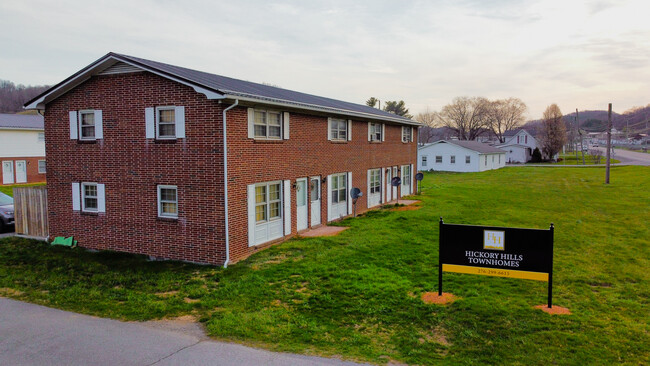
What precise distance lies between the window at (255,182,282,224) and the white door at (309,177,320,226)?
236 centimetres

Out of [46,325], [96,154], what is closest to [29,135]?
[96,154]

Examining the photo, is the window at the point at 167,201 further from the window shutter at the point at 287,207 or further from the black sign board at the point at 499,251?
the black sign board at the point at 499,251

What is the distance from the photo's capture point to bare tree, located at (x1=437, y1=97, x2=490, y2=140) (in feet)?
354

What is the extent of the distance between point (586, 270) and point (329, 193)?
10095 mm

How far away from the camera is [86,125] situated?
14844 mm

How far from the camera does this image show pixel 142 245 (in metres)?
13.9

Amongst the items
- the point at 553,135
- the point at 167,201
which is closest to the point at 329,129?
the point at 167,201

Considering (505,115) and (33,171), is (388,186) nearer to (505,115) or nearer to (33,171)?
(33,171)

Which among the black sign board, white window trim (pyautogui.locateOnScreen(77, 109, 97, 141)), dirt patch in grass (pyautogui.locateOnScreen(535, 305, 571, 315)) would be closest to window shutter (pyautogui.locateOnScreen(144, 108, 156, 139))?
white window trim (pyautogui.locateOnScreen(77, 109, 97, 141))

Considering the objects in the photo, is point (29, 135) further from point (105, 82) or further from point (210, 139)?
point (210, 139)

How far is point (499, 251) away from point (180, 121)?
922cm

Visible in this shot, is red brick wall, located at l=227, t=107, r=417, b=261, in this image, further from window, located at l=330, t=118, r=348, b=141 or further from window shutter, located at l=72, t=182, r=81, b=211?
window shutter, located at l=72, t=182, r=81, b=211

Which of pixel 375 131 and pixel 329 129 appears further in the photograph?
pixel 375 131

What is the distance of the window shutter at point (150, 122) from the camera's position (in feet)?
44.2
